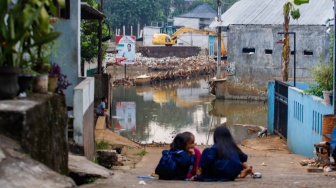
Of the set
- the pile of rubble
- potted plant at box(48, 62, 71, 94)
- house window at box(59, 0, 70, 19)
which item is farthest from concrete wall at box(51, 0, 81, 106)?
the pile of rubble

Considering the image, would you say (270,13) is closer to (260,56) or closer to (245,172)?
(260,56)

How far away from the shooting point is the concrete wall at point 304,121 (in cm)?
1730

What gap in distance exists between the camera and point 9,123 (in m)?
6.61

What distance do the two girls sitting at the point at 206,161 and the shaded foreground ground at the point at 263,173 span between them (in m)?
0.21

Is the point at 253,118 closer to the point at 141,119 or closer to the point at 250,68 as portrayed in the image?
the point at 141,119

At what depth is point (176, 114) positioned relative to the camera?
34.8 metres

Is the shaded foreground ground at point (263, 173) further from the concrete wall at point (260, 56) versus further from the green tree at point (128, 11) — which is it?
the green tree at point (128, 11)

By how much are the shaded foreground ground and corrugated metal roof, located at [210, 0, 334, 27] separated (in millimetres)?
17692

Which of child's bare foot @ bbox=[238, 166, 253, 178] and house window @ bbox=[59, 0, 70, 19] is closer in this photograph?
child's bare foot @ bbox=[238, 166, 253, 178]

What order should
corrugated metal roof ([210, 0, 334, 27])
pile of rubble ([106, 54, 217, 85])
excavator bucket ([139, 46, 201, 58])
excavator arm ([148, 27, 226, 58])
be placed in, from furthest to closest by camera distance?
excavator bucket ([139, 46, 201, 58]) → excavator arm ([148, 27, 226, 58]) → pile of rubble ([106, 54, 217, 85]) → corrugated metal roof ([210, 0, 334, 27])

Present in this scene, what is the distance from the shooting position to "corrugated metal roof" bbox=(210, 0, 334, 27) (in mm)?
41062

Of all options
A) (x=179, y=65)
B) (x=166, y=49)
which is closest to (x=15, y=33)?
(x=179, y=65)

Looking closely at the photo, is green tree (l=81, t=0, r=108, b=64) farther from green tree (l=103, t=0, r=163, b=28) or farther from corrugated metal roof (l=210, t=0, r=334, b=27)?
green tree (l=103, t=0, r=163, b=28)

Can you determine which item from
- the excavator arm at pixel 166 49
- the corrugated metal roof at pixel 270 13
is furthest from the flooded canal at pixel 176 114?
the excavator arm at pixel 166 49
